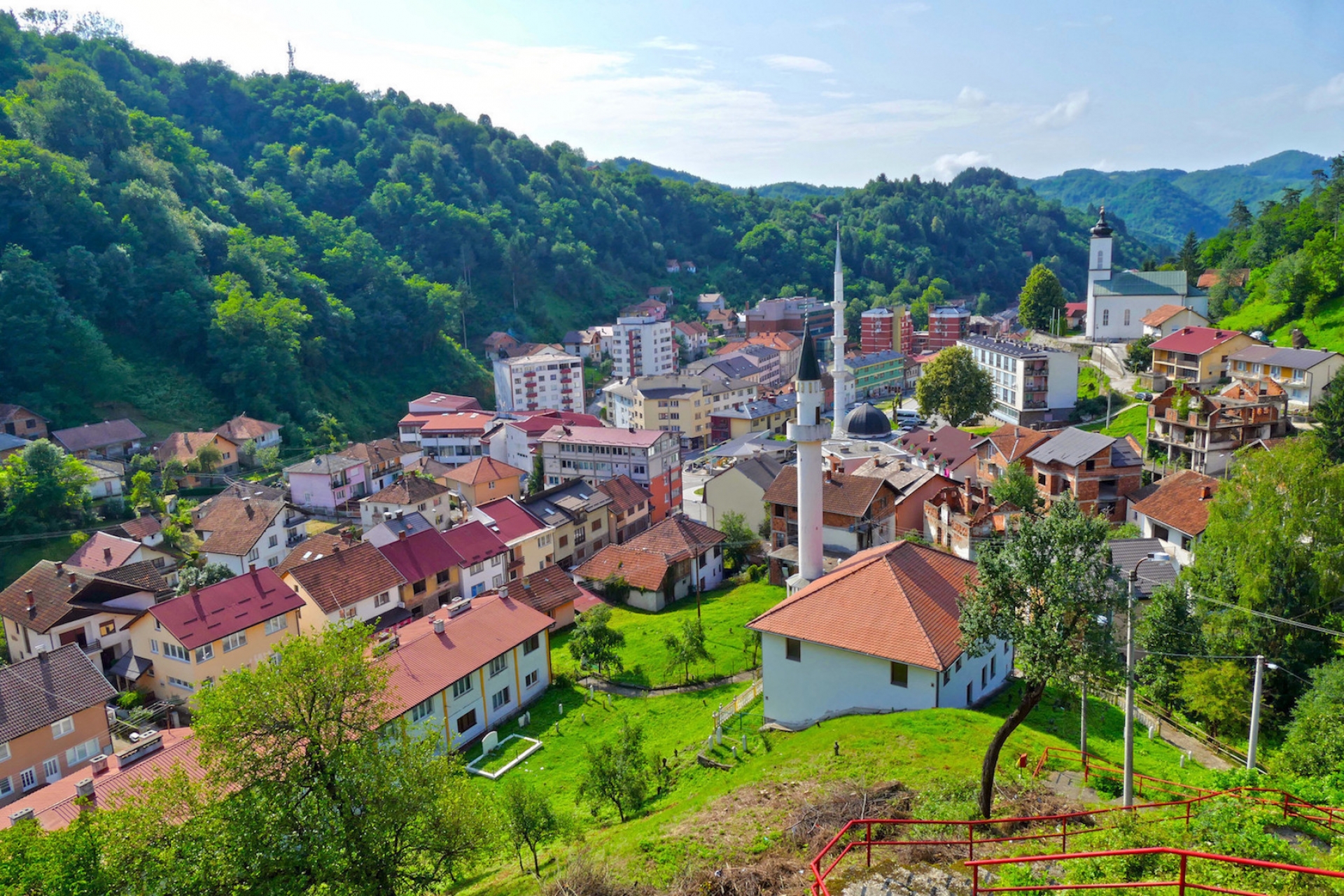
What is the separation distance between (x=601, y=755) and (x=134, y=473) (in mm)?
51015

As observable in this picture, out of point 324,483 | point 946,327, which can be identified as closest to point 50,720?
point 324,483

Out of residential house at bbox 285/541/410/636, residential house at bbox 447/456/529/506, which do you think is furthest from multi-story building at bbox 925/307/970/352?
residential house at bbox 285/541/410/636

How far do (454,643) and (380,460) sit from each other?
1481 inches

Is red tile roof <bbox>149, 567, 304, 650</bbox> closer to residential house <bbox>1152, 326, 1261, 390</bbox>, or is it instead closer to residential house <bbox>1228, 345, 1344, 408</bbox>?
residential house <bbox>1152, 326, 1261, 390</bbox>

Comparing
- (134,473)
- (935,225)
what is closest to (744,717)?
(134,473)

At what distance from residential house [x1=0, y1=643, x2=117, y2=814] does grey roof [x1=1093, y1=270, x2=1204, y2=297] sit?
3179 inches

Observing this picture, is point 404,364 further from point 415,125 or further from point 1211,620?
point 1211,620

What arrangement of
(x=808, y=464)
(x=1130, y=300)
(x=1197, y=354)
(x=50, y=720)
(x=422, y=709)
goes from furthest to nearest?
(x=1130, y=300), (x=1197, y=354), (x=808, y=464), (x=50, y=720), (x=422, y=709)

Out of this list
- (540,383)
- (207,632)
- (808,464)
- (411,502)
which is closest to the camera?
(808,464)

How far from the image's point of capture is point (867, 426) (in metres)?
64.3

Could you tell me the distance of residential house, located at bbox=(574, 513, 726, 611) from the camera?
136ft

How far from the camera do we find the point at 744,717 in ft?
81.8

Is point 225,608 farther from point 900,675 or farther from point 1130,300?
point 1130,300

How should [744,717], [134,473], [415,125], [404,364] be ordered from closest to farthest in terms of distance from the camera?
[744,717] < [134,473] < [404,364] < [415,125]
